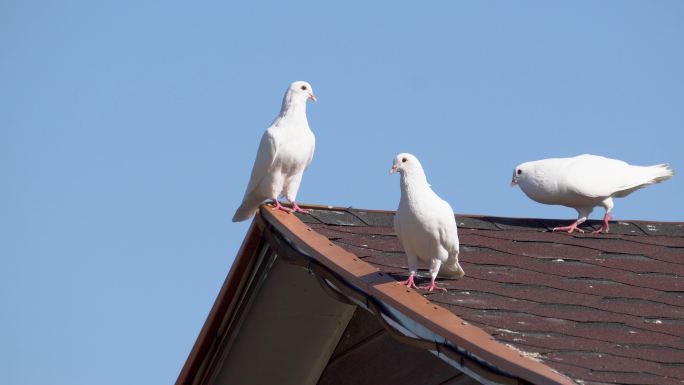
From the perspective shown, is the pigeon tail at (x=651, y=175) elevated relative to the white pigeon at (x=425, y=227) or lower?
elevated

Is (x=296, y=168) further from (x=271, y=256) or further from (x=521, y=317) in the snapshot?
(x=521, y=317)

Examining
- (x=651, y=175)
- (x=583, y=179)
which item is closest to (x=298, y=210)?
(x=583, y=179)

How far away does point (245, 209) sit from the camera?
6195 millimetres

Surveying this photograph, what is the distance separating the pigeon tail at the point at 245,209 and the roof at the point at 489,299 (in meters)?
1.17

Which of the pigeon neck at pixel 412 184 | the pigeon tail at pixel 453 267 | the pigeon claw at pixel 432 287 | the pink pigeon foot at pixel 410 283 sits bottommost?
the pink pigeon foot at pixel 410 283

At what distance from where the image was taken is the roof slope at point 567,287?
11.7 ft

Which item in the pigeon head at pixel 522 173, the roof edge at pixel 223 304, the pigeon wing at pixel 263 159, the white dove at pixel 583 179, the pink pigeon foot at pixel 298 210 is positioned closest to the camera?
the roof edge at pixel 223 304

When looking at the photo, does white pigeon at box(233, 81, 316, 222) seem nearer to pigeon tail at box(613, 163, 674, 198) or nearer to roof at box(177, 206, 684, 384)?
roof at box(177, 206, 684, 384)

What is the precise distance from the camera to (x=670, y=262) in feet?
16.2

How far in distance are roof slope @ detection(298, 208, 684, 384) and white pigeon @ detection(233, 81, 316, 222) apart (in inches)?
36.5

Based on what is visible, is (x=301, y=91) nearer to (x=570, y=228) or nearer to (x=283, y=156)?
(x=283, y=156)

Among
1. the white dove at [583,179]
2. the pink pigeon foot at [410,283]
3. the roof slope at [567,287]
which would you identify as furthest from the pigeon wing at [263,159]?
the pink pigeon foot at [410,283]

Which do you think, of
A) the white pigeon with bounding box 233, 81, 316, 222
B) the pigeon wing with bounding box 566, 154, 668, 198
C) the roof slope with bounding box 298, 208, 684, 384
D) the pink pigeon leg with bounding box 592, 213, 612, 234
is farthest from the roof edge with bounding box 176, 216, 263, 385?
the pigeon wing with bounding box 566, 154, 668, 198

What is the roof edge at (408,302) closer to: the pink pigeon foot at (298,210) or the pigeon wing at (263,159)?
the pink pigeon foot at (298,210)
